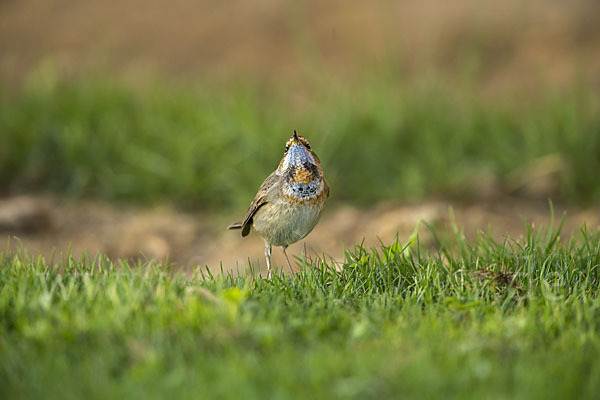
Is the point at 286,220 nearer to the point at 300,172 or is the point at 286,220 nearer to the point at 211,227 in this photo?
the point at 300,172

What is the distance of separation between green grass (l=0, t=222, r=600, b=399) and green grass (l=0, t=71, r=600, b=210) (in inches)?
117

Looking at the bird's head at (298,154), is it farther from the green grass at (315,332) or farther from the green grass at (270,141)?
the green grass at (270,141)

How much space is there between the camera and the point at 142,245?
254 inches

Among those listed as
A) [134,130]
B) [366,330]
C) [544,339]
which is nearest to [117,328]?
[366,330]

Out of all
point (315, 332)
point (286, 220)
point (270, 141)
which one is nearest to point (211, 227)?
point (270, 141)

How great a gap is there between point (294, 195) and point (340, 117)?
3454 millimetres

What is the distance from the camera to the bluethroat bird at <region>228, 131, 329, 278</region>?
14.0 feet

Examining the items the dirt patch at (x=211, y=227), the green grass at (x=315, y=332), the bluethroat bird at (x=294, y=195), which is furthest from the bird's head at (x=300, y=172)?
the dirt patch at (x=211, y=227)

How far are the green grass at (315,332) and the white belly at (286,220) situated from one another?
0.34 metres

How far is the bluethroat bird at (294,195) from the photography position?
168 inches

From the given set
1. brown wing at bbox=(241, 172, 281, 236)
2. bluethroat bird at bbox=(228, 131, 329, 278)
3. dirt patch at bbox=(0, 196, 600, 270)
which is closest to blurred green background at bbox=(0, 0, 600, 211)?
dirt patch at bbox=(0, 196, 600, 270)

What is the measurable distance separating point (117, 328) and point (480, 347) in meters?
1.47

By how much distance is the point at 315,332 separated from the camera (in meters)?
3.32

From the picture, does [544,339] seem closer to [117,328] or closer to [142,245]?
[117,328]
